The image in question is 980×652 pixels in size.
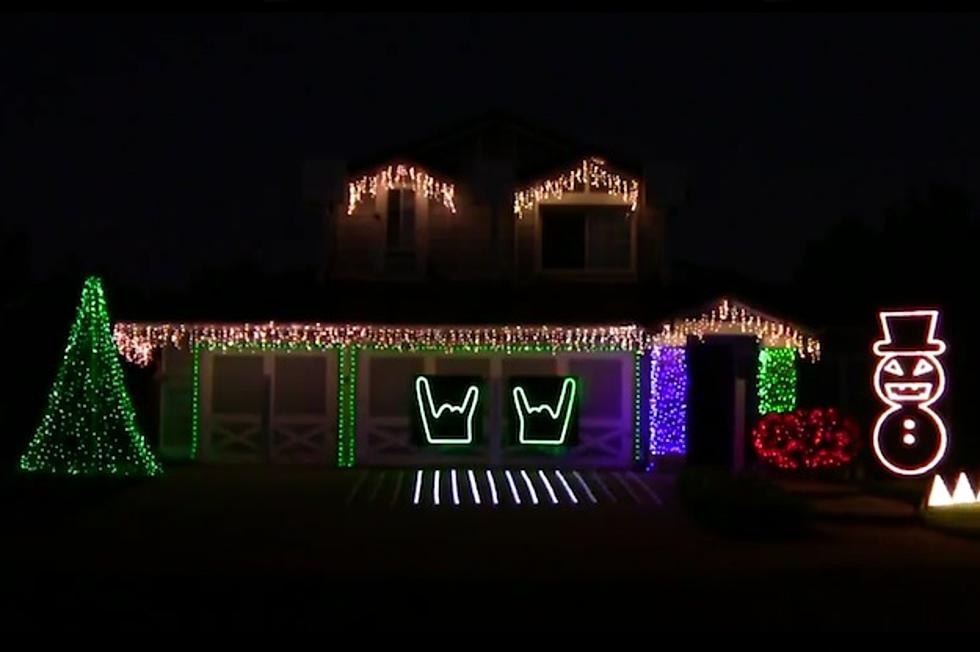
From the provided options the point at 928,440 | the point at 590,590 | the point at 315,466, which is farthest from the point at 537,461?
the point at 590,590

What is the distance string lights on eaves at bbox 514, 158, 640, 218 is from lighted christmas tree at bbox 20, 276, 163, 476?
325 inches

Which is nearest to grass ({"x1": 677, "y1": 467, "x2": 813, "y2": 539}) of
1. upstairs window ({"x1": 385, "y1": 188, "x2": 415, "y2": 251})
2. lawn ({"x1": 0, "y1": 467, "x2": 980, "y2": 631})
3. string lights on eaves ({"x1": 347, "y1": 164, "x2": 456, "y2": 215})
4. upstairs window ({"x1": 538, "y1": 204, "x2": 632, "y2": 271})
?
lawn ({"x1": 0, "y1": 467, "x2": 980, "y2": 631})

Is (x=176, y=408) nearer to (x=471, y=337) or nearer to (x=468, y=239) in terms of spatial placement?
(x=471, y=337)

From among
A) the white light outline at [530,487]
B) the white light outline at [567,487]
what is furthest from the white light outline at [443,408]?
the white light outline at [567,487]

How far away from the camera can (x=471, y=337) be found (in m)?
26.0

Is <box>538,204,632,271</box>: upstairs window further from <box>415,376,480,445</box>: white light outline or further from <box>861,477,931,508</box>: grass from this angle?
<box>861,477,931,508</box>: grass

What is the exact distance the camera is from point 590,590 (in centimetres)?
1373

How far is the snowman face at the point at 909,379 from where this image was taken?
1991 cm

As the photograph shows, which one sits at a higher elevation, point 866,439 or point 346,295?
point 346,295

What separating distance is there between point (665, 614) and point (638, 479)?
12645mm

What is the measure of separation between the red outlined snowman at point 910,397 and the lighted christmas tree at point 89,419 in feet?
38.0

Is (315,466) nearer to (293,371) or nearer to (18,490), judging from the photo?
(293,371)

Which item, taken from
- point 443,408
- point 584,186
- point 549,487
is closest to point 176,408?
point 443,408

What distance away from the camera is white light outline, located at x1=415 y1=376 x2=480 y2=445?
26.0 metres
